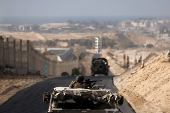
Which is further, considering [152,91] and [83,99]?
[152,91]

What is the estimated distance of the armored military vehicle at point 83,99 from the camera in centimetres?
853

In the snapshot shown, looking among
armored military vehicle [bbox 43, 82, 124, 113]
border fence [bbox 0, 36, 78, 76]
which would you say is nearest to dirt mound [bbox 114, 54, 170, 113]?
armored military vehicle [bbox 43, 82, 124, 113]

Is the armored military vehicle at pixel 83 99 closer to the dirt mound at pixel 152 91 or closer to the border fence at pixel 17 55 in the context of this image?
the dirt mound at pixel 152 91

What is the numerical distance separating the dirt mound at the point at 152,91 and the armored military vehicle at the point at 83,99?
614cm

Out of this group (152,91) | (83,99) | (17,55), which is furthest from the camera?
(17,55)

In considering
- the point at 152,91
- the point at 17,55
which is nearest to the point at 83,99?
the point at 152,91

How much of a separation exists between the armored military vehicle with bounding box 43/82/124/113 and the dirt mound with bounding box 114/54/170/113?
242 inches

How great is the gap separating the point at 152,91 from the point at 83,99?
9838 millimetres

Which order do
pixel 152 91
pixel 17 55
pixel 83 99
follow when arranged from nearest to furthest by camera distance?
pixel 83 99
pixel 152 91
pixel 17 55

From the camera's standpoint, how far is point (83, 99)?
8.68 m

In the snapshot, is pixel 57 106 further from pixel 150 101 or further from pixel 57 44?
pixel 57 44

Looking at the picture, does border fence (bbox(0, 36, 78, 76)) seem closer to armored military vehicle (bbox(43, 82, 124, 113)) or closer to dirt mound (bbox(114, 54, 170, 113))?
dirt mound (bbox(114, 54, 170, 113))

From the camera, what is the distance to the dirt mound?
1511cm

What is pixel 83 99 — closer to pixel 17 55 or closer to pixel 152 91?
pixel 152 91
